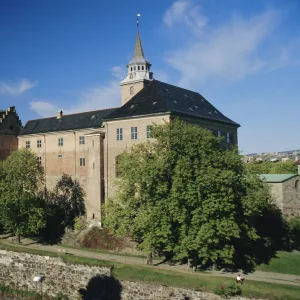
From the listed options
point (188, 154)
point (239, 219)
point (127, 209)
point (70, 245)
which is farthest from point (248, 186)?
point (70, 245)

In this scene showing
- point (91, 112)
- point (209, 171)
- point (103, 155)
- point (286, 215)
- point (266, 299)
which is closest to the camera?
point (266, 299)

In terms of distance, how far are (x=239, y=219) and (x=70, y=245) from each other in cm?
1972

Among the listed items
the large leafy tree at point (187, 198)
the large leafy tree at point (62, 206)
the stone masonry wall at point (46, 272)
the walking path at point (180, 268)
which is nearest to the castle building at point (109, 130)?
the large leafy tree at point (62, 206)

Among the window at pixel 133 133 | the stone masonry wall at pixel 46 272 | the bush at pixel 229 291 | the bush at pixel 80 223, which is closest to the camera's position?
the bush at pixel 229 291

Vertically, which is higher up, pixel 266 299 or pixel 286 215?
pixel 286 215

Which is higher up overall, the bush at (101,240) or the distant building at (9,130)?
the distant building at (9,130)

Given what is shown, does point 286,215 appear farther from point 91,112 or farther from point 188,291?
point 91,112

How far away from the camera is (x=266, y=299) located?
2442 centimetres

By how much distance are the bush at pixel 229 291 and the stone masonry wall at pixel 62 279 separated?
366 mm

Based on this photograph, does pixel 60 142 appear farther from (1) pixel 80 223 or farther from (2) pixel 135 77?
(2) pixel 135 77

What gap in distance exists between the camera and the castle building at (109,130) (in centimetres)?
4428

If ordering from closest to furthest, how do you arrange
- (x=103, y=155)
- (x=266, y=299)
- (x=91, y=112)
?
1. (x=266, y=299)
2. (x=103, y=155)
3. (x=91, y=112)

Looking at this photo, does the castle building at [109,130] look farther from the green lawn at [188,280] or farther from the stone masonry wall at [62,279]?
the green lawn at [188,280]

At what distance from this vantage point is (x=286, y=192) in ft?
146
